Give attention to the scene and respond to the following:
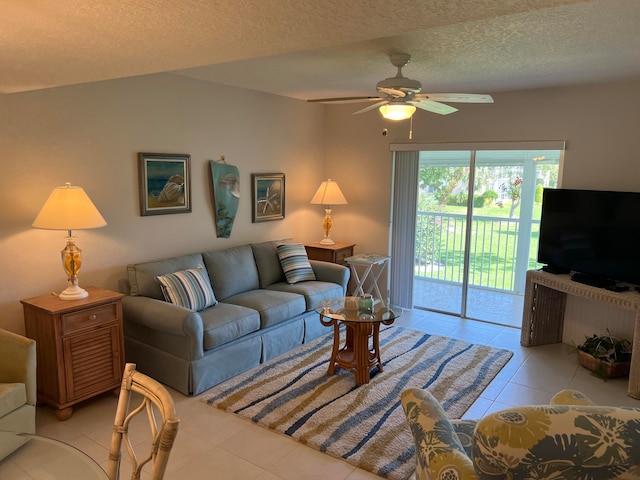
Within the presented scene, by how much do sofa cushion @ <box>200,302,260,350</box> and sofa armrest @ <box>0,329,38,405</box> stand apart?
1.11 meters

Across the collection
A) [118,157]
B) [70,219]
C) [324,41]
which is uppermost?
[324,41]

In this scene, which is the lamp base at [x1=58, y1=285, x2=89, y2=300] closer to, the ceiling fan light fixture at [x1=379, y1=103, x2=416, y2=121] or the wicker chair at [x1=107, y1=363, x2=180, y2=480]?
the wicker chair at [x1=107, y1=363, x2=180, y2=480]

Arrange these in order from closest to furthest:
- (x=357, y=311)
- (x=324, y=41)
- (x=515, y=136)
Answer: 1. (x=324, y=41)
2. (x=357, y=311)
3. (x=515, y=136)

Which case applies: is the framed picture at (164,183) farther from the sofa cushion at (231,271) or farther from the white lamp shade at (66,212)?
the white lamp shade at (66,212)

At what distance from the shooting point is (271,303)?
4.05 meters

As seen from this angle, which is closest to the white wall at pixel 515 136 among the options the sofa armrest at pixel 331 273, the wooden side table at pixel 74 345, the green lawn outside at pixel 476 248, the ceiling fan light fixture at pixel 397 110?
the green lawn outside at pixel 476 248

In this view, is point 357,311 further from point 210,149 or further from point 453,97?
point 210,149

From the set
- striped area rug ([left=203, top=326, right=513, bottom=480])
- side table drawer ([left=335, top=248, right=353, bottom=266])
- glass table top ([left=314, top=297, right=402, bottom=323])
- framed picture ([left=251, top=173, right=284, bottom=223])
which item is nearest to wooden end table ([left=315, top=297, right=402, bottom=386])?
glass table top ([left=314, top=297, right=402, bottom=323])

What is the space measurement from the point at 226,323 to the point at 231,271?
87 cm

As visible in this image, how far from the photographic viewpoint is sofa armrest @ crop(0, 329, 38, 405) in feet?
8.69

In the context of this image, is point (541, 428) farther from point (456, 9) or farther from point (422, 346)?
point (422, 346)

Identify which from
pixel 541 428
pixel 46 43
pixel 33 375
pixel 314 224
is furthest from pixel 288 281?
pixel 541 428

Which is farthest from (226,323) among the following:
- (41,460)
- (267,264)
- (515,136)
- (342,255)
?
(515,136)

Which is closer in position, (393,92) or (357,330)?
(393,92)
